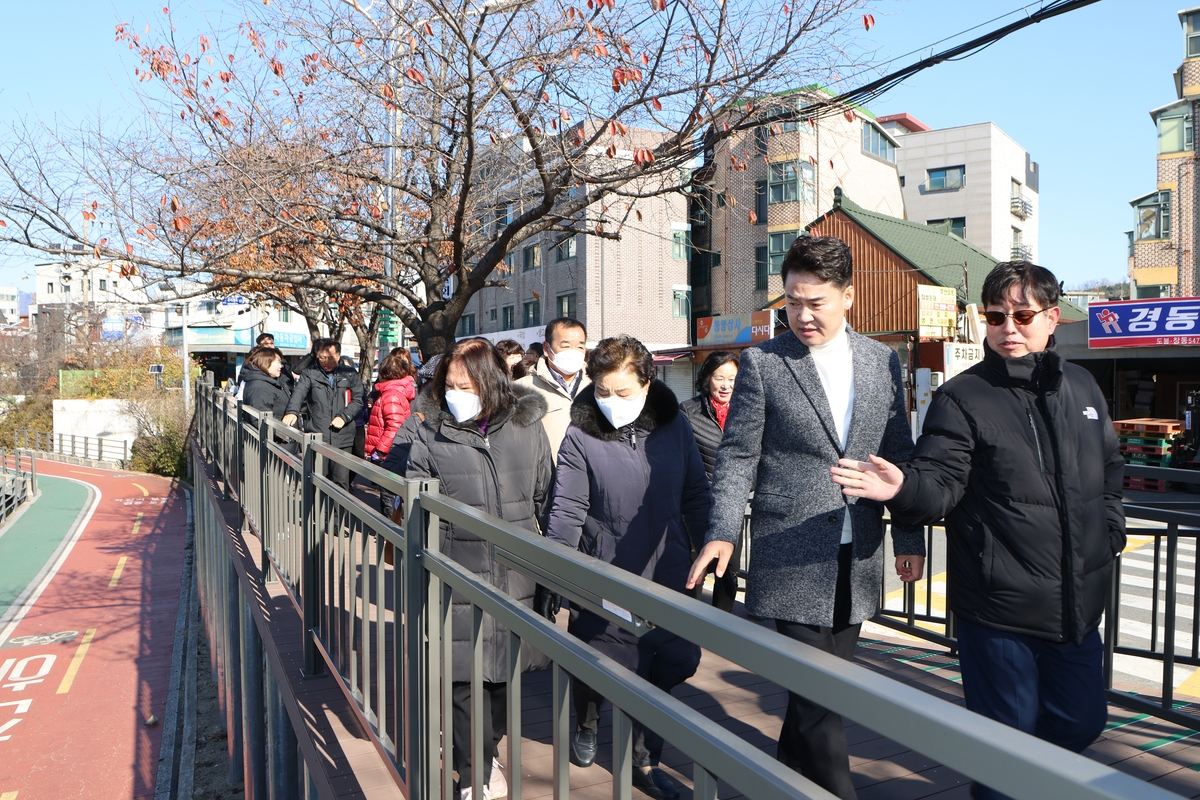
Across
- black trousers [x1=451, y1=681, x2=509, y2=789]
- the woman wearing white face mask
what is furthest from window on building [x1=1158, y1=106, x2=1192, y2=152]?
black trousers [x1=451, y1=681, x2=509, y2=789]

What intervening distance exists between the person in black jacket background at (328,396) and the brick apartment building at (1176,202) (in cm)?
3166

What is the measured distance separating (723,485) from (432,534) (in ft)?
2.95

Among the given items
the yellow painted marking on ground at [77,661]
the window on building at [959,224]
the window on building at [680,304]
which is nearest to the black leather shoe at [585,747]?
the yellow painted marking on ground at [77,661]

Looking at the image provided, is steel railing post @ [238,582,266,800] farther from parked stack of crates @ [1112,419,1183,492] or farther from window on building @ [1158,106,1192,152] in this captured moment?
window on building @ [1158,106,1192,152]

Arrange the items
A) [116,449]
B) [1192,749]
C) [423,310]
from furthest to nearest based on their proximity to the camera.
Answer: [116,449], [423,310], [1192,749]

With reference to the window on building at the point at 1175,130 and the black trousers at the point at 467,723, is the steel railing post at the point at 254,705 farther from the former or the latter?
the window on building at the point at 1175,130

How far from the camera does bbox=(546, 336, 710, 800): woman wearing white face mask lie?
3348mm

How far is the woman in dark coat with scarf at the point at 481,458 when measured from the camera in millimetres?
3244

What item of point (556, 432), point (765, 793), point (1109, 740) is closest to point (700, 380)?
point (556, 432)

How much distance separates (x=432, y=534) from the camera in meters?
2.55

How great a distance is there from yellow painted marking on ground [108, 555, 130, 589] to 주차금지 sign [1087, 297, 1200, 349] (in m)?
29.1

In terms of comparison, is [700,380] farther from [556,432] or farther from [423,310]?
[423,310]

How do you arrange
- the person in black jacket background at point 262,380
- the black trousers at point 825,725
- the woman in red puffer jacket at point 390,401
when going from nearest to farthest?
the black trousers at point 825,725 < the woman in red puffer jacket at point 390,401 < the person in black jacket background at point 262,380

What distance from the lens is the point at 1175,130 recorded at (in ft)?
103
